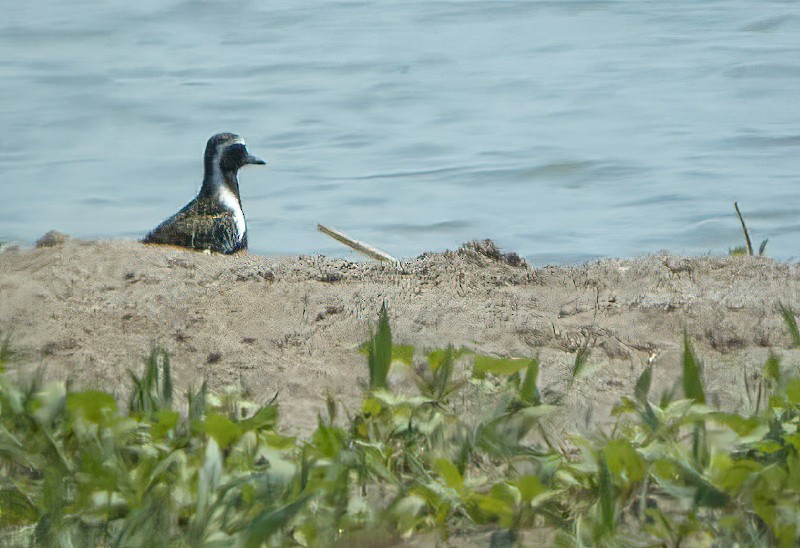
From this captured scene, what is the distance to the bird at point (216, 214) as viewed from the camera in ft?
23.9

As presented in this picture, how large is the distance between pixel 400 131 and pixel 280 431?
339 inches

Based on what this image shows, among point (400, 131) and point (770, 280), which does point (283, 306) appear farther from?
point (400, 131)

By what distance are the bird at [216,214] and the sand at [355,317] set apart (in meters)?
2.27

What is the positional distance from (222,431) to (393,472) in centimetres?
42

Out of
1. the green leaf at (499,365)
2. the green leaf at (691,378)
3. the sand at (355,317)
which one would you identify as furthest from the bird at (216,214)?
the green leaf at (691,378)

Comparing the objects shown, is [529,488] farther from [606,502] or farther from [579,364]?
[579,364]

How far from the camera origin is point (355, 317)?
13.6 ft

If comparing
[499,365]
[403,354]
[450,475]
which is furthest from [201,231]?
[450,475]

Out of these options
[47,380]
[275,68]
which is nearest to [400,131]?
[275,68]

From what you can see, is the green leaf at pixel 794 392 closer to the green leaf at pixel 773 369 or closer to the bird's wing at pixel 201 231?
the green leaf at pixel 773 369

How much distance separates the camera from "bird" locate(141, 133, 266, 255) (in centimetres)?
729

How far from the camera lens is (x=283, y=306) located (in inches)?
169

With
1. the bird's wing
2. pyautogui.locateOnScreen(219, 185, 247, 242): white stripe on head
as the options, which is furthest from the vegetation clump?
pyautogui.locateOnScreen(219, 185, 247, 242): white stripe on head

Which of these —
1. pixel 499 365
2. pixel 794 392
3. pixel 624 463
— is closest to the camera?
pixel 624 463
